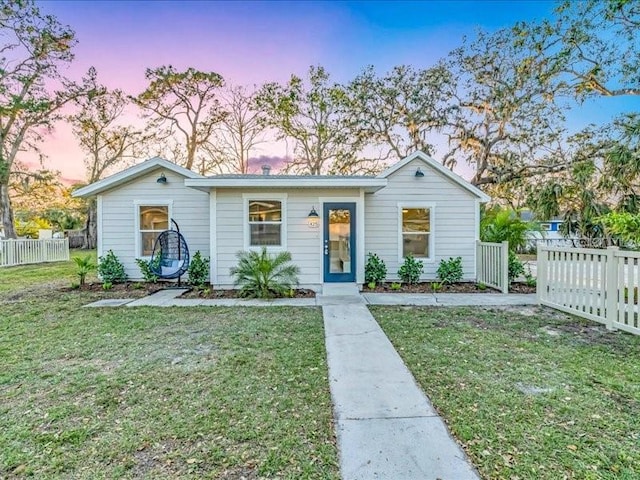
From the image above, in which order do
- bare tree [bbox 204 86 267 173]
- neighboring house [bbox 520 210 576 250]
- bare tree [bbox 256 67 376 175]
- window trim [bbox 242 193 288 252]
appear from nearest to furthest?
1. window trim [bbox 242 193 288 252]
2. neighboring house [bbox 520 210 576 250]
3. bare tree [bbox 256 67 376 175]
4. bare tree [bbox 204 86 267 173]

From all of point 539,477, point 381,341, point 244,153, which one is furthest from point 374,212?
point 244,153

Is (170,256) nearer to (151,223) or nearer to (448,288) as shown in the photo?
(151,223)

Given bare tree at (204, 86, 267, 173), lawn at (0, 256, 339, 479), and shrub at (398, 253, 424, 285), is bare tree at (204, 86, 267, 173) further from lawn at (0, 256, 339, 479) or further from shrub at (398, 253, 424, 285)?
lawn at (0, 256, 339, 479)

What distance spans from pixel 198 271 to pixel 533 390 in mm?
7765

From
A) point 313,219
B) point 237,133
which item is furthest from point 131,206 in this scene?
point 237,133

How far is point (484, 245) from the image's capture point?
891cm

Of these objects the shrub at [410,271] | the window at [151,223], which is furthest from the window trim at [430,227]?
the window at [151,223]

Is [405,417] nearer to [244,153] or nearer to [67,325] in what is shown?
[67,325]

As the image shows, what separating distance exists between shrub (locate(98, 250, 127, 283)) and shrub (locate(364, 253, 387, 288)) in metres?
6.50

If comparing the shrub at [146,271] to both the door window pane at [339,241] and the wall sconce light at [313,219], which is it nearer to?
the wall sconce light at [313,219]

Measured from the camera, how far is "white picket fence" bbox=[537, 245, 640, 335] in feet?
16.1

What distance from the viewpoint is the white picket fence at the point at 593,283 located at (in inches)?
193

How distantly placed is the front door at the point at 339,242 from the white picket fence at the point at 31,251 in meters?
13.2

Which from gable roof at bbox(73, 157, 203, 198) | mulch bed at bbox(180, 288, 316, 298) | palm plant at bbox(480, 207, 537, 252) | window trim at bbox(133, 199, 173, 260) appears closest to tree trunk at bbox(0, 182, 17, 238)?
gable roof at bbox(73, 157, 203, 198)
